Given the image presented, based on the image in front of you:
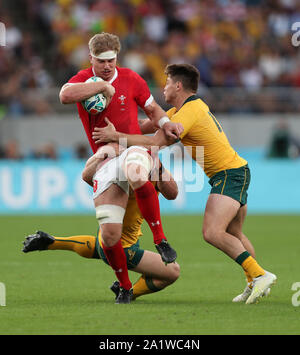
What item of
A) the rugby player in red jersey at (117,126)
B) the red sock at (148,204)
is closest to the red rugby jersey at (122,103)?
the rugby player in red jersey at (117,126)

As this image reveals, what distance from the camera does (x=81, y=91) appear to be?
7086 millimetres

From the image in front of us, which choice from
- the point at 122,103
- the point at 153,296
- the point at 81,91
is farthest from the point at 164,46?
the point at 81,91

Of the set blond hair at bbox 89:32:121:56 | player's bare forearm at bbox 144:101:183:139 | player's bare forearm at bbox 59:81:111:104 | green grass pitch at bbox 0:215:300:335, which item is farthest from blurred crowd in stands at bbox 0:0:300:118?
player's bare forearm at bbox 59:81:111:104

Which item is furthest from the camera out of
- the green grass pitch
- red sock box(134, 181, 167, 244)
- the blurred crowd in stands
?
the blurred crowd in stands

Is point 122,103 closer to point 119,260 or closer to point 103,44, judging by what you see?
point 103,44

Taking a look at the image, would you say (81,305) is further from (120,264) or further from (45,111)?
(45,111)

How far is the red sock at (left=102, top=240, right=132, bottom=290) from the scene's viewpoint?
7.25 m

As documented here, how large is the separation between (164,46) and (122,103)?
13364 mm

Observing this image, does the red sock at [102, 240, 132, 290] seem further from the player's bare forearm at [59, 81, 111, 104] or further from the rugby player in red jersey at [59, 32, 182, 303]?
the player's bare forearm at [59, 81, 111, 104]

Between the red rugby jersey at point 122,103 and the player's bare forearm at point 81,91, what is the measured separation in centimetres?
29

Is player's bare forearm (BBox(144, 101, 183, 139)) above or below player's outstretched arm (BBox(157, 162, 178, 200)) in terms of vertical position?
above

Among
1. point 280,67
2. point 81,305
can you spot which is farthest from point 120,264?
point 280,67

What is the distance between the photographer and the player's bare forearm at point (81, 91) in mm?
7086

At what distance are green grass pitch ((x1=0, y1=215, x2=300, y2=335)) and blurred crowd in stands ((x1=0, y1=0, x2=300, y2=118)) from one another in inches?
253
